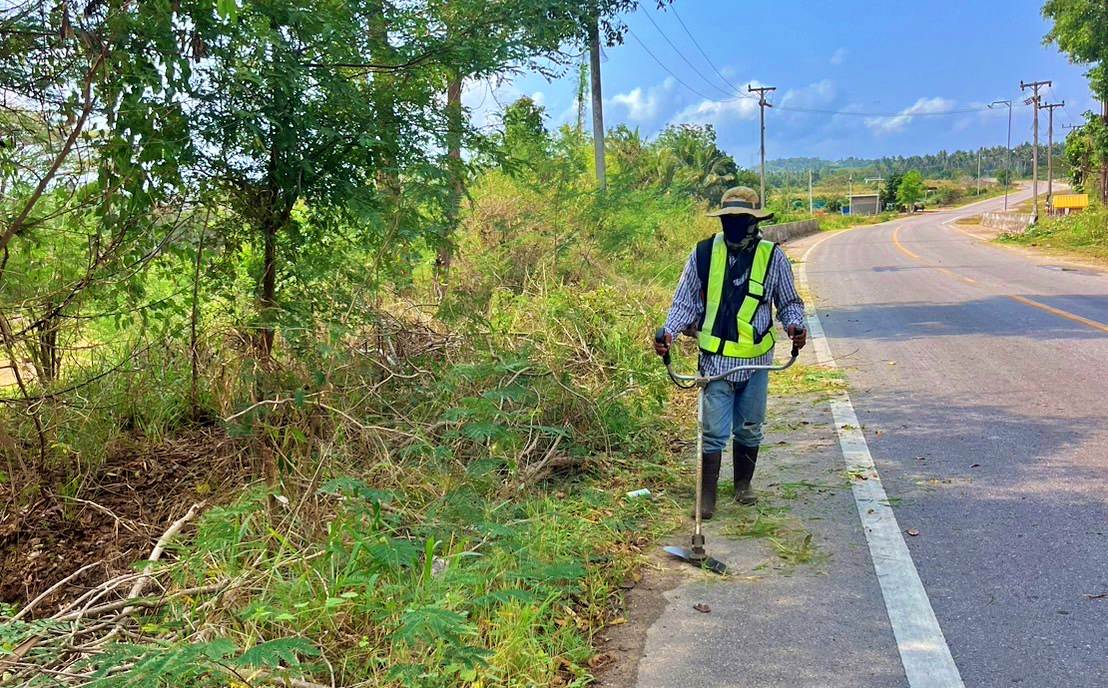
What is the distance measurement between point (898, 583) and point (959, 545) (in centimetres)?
62

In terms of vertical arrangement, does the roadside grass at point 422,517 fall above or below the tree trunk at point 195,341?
below

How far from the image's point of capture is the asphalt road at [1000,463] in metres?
3.29

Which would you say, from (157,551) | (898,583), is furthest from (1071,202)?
(157,551)

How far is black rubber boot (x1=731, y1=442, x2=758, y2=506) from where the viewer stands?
491 cm

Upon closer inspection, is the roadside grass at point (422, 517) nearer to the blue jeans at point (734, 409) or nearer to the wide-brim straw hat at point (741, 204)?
the blue jeans at point (734, 409)

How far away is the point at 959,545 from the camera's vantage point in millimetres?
4176

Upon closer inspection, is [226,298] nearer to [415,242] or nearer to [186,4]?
[415,242]

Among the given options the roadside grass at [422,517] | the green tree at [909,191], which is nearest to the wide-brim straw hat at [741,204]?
the roadside grass at [422,517]

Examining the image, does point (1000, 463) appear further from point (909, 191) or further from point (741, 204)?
point (909, 191)

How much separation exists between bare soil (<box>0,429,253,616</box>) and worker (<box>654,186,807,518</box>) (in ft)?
8.92

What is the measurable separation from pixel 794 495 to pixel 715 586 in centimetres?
139

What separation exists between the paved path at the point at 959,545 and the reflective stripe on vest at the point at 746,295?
1.01m

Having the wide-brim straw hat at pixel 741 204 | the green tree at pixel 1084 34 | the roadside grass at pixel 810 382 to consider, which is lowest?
the roadside grass at pixel 810 382

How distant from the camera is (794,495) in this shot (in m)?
5.05
